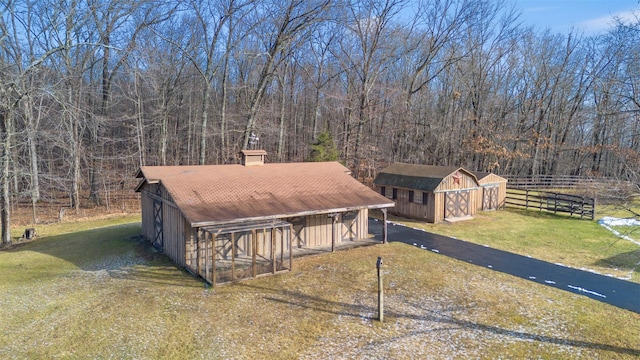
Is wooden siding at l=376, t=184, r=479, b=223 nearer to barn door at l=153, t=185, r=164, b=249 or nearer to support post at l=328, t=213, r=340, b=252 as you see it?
support post at l=328, t=213, r=340, b=252

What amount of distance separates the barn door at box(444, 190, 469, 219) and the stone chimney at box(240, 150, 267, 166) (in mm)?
11386

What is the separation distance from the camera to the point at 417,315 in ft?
33.9

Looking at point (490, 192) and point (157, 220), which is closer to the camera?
point (157, 220)

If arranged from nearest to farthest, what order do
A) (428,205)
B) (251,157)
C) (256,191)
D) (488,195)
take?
(256,191)
(251,157)
(428,205)
(488,195)

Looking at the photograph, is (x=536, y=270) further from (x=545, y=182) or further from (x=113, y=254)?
(x=545, y=182)

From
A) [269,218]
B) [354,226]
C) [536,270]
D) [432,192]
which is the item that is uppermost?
[432,192]

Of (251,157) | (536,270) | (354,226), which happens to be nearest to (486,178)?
(354,226)

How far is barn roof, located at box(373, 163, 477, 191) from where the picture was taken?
2253 cm

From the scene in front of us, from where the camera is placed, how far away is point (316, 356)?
836 centimetres

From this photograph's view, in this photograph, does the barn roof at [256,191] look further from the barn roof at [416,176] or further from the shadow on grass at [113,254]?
the barn roof at [416,176]

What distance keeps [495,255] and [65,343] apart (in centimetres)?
1495

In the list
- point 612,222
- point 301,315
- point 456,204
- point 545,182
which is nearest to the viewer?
point 301,315

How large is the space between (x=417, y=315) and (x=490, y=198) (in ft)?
60.7

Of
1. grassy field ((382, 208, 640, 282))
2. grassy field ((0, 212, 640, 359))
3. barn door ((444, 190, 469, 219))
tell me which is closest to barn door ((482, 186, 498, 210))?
grassy field ((382, 208, 640, 282))
